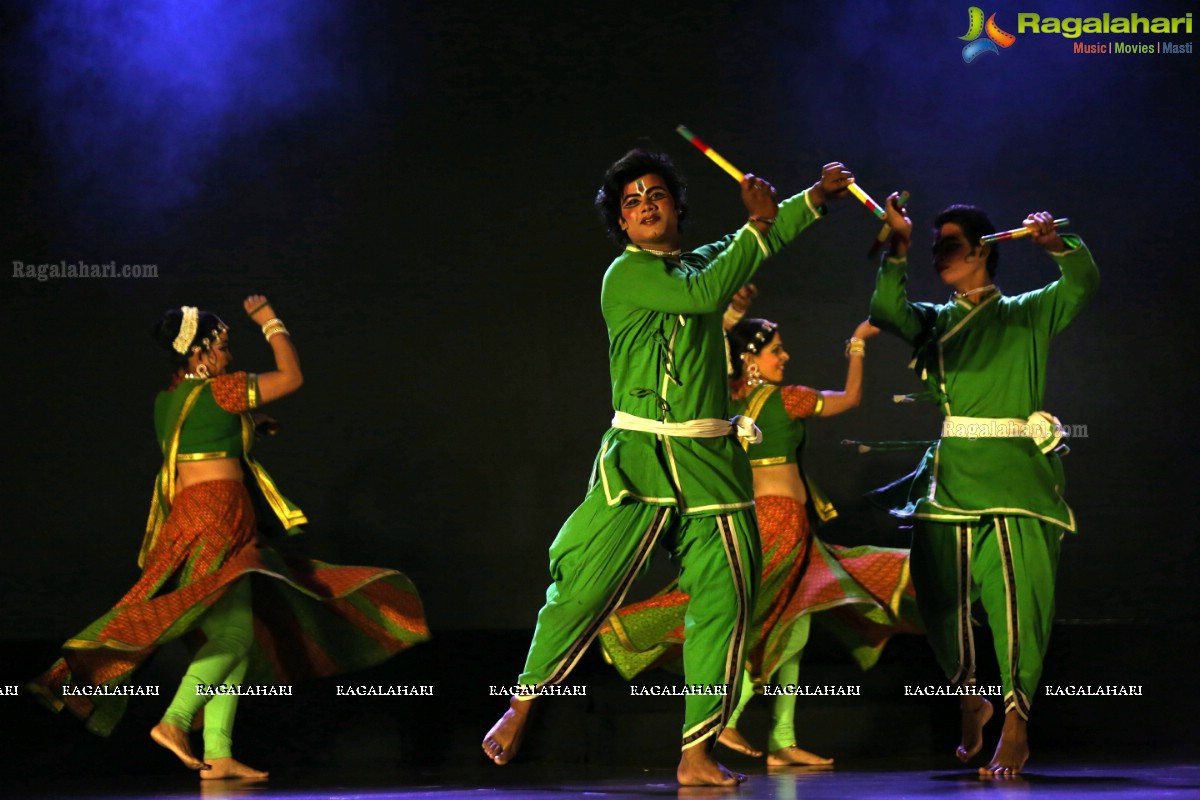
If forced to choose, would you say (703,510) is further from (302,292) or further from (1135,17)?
(1135,17)

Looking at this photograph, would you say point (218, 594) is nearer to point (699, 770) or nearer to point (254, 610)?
point (254, 610)

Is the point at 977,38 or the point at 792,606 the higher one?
the point at 977,38

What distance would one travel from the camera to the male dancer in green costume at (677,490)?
10.6 ft

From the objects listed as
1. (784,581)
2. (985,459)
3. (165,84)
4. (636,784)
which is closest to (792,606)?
(784,581)

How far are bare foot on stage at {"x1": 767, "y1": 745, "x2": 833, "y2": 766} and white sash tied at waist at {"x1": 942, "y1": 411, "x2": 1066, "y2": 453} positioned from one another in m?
0.97

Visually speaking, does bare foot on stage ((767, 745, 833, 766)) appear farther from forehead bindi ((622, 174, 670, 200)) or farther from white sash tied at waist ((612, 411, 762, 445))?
forehead bindi ((622, 174, 670, 200))

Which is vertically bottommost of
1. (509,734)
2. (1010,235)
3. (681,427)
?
(509,734)

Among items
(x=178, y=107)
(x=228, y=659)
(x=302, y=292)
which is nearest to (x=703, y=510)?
(x=228, y=659)

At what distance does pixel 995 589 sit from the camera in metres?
3.72

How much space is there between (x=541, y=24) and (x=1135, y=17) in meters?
2.17

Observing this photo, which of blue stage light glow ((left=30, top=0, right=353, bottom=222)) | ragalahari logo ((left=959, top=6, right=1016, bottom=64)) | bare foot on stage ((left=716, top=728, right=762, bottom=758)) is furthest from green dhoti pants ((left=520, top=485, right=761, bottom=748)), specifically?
ragalahari logo ((left=959, top=6, right=1016, bottom=64))

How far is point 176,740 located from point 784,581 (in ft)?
5.65

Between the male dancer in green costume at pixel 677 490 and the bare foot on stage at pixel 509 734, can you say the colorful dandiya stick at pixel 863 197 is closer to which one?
the male dancer in green costume at pixel 677 490

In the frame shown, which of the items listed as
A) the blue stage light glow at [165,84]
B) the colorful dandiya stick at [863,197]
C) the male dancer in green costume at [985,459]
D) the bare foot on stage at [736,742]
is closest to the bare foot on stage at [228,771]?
the bare foot on stage at [736,742]
